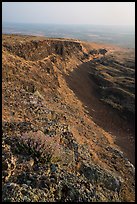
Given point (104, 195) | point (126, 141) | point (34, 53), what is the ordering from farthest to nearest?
point (34, 53) < point (126, 141) < point (104, 195)

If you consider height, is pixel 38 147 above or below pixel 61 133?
above

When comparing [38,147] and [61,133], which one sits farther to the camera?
[61,133]

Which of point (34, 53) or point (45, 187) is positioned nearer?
point (45, 187)

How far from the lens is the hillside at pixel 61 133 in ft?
39.6

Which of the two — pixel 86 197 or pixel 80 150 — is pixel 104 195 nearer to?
pixel 86 197

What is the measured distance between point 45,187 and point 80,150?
21.6 ft

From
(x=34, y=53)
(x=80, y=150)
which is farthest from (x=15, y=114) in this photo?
(x=34, y=53)

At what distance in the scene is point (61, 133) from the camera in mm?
17734

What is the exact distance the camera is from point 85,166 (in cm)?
1588

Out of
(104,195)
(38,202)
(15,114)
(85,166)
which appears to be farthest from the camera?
(15,114)

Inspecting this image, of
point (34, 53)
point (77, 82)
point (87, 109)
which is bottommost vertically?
point (87, 109)

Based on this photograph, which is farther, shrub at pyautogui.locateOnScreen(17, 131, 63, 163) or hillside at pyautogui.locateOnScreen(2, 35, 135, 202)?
shrub at pyautogui.locateOnScreen(17, 131, 63, 163)

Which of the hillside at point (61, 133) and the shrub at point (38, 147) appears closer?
the hillside at point (61, 133)

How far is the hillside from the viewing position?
1206 centimetres
